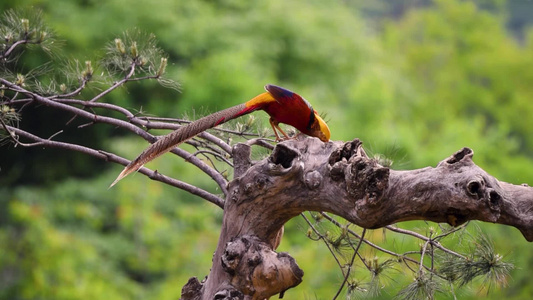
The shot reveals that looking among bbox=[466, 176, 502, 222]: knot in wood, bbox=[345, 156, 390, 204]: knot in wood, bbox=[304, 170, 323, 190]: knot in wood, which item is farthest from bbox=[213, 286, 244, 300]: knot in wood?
bbox=[466, 176, 502, 222]: knot in wood

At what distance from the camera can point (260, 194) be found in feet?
6.71

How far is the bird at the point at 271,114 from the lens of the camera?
7.10 feet

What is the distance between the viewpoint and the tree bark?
1.79 metres

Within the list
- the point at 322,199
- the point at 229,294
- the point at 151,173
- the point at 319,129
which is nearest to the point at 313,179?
the point at 322,199

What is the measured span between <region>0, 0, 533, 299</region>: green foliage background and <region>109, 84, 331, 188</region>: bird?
1.49 feet

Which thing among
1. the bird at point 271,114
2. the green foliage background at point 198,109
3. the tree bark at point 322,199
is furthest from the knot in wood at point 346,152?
the green foliage background at point 198,109

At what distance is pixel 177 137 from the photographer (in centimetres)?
219

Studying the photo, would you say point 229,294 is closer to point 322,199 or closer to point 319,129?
point 322,199

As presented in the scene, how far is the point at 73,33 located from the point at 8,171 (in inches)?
77.7

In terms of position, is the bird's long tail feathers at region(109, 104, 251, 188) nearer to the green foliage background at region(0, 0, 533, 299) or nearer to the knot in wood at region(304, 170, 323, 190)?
the knot in wood at region(304, 170, 323, 190)

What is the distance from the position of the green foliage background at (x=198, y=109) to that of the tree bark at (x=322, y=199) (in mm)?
454

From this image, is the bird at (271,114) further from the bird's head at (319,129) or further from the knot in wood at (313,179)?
the knot in wood at (313,179)

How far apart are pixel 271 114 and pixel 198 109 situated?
1.65 meters

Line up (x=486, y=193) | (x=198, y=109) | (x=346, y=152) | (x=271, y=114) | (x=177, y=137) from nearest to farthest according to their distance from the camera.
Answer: (x=486, y=193)
(x=346, y=152)
(x=177, y=137)
(x=271, y=114)
(x=198, y=109)
